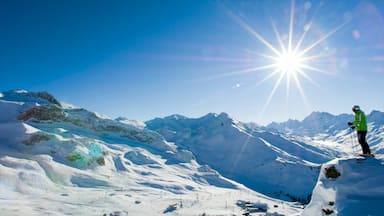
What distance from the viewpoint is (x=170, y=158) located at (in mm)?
85812

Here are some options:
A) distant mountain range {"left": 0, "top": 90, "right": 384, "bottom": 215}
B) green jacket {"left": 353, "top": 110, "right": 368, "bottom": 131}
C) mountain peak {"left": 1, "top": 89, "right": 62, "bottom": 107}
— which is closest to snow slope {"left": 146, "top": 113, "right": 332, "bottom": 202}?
distant mountain range {"left": 0, "top": 90, "right": 384, "bottom": 215}

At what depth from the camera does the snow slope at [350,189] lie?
9.09 metres

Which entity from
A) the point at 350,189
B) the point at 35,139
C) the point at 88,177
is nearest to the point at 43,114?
the point at 35,139

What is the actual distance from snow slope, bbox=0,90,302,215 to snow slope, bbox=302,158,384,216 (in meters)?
9.75

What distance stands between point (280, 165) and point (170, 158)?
7635 centimetres

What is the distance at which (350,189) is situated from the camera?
9.96 meters

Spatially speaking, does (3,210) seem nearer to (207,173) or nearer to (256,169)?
(207,173)

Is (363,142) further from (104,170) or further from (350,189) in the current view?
(104,170)

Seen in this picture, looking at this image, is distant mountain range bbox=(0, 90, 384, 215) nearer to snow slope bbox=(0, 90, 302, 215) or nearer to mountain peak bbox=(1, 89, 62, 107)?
snow slope bbox=(0, 90, 302, 215)

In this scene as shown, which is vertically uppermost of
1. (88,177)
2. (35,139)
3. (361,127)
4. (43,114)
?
(43,114)

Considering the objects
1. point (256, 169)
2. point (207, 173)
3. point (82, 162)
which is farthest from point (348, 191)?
point (256, 169)

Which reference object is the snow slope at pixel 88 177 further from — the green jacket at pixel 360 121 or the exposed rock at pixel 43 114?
the green jacket at pixel 360 121

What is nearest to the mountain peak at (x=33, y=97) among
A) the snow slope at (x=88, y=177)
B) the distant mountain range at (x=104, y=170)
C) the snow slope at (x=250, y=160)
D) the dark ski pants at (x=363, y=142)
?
the distant mountain range at (x=104, y=170)

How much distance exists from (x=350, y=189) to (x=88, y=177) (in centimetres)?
4254
